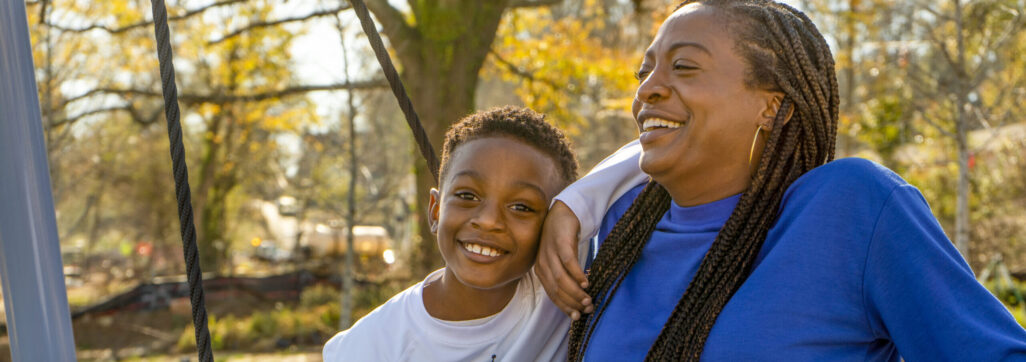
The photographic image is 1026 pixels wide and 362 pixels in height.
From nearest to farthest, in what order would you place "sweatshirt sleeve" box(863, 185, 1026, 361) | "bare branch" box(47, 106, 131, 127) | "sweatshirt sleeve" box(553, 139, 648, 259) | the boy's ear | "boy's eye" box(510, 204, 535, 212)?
"sweatshirt sleeve" box(863, 185, 1026, 361), "sweatshirt sleeve" box(553, 139, 648, 259), "boy's eye" box(510, 204, 535, 212), the boy's ear, "bare branch" box(47, 106, 131, 127)

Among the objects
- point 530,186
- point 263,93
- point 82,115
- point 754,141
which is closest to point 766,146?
point 754,141

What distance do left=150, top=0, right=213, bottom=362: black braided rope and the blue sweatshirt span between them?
85cm

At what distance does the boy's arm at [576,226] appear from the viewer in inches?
72.6

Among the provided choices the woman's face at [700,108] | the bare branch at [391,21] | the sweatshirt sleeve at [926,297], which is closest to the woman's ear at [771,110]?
the woman's face at [700,108]

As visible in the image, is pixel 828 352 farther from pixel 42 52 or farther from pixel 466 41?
pixel 42 52

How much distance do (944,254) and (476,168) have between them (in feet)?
3.49

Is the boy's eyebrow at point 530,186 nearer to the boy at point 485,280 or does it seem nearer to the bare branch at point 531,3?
the boy at point 485,280

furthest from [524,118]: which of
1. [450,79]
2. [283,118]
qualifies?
[283,118]

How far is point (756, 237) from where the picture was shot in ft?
5.26

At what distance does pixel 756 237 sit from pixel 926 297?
0.34 metres

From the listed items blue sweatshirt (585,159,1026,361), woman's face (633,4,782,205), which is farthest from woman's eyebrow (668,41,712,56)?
blue sweatshirt (585,159,1026,361)

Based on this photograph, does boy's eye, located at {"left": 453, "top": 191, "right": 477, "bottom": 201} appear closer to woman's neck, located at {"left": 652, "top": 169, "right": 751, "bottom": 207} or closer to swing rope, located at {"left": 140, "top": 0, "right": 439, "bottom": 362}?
woman's neck, located at {"left": 652, "top": 169, "right": 751, "bottom": 207}

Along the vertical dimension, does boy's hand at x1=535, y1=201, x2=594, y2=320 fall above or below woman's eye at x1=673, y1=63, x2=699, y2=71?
below

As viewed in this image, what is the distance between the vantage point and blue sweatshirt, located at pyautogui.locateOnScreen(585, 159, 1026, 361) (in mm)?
1304
